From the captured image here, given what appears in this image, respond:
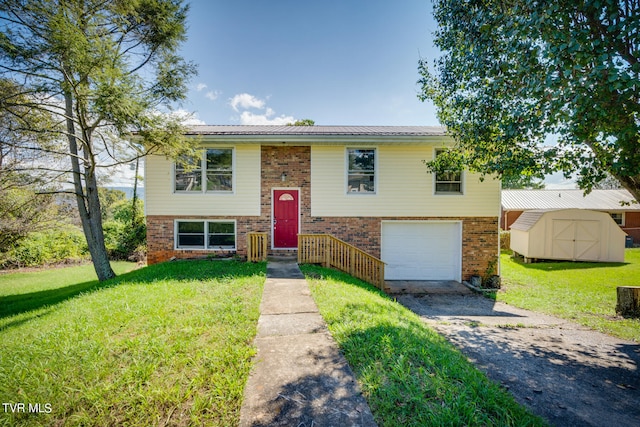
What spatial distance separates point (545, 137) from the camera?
19.2 feet

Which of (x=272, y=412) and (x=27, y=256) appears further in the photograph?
(x=27, y=256)

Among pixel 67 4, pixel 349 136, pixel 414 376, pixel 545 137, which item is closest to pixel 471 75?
pixel 545 137

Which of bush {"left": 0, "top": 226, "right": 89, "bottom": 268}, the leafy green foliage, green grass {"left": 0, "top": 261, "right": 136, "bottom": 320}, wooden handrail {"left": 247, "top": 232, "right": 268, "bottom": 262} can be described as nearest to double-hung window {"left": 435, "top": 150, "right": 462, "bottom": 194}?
wooden handrail {"left": 247, "top": 232, "right": 268, "bottom": 262}

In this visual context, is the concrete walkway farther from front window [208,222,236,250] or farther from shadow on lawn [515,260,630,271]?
shadow on lawn [515,260,630,271]

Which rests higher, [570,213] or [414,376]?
[570,213]

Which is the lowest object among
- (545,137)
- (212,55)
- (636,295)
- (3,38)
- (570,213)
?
(636,295)

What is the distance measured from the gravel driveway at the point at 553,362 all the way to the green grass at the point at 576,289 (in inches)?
29.3

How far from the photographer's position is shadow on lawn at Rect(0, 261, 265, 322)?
686 cm

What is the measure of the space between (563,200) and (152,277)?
29618mm

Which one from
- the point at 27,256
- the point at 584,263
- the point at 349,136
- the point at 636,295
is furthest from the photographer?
the point at 584,263

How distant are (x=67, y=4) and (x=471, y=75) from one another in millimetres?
10046

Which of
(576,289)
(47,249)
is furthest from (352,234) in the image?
(47,249)

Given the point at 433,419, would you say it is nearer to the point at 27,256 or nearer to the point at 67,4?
the point at 67,4

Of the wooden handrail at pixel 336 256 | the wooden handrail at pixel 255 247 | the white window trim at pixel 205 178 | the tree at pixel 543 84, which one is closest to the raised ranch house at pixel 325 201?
the white window trim at pixel 205 178
